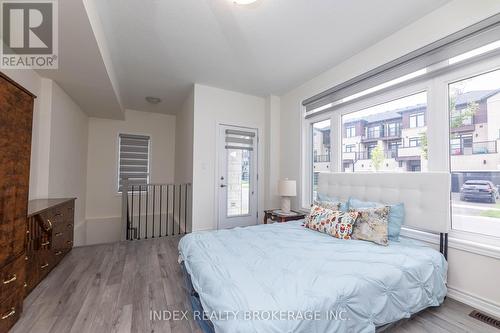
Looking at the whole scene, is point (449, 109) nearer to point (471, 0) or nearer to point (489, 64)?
point (489, 64)

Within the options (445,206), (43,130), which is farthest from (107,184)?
(445,206)

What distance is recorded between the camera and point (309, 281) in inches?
53.6

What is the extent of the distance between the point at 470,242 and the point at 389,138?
1.29 meters

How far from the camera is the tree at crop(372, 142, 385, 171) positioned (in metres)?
2.76

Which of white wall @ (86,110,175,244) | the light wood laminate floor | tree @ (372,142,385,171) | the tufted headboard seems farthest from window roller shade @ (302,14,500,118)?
white wall @ (86,110,175,244)

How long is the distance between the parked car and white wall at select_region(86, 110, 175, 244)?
5767 mm

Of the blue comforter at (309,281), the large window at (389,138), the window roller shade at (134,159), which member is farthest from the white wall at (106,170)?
the large window at (389,138)

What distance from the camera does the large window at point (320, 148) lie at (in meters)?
3.51

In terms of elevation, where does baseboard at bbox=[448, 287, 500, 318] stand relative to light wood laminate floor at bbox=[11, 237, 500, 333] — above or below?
above

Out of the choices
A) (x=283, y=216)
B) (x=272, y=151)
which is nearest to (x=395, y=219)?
(x=283, y=216)

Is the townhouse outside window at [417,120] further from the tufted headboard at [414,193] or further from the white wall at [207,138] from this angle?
the white wall at [207,138]

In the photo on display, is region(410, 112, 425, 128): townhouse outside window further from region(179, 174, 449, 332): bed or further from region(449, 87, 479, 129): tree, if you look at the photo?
region(179, 174, 449, 332): bed

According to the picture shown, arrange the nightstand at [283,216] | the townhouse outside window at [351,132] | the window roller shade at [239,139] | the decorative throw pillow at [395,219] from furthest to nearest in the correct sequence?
the window roller shade at [239,139] < the nightstand at [283,216] < the townhouse outside window at [351,132] < the decorative throw pillow at [395,219]

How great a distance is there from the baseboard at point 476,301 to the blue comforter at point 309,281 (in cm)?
24
